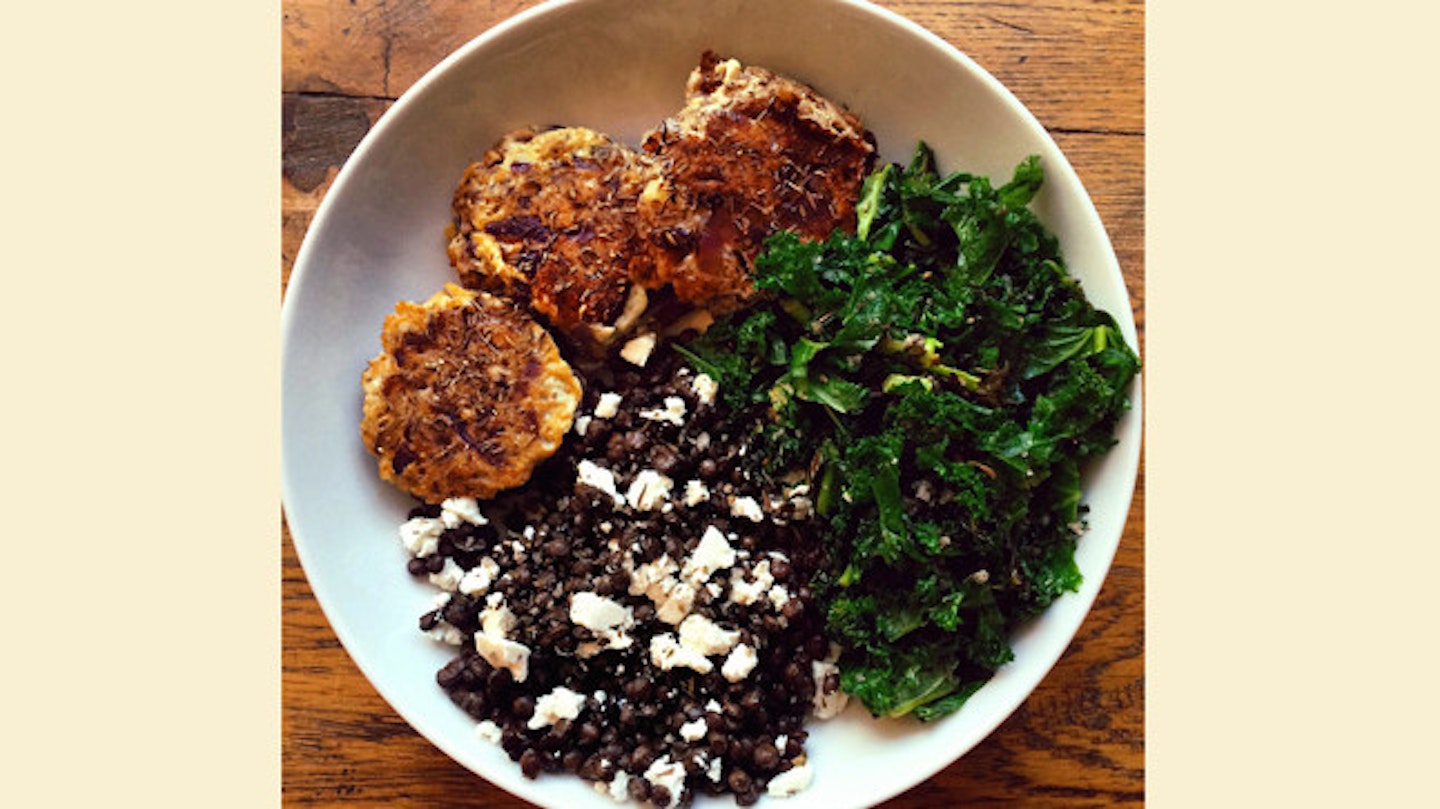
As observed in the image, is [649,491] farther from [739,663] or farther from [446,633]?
[446,633]

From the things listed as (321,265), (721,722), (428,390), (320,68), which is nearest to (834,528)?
(721,722)

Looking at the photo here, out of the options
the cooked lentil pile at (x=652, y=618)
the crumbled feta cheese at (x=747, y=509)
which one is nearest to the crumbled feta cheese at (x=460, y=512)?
the cooked lentil pile at (x=652, y=618)

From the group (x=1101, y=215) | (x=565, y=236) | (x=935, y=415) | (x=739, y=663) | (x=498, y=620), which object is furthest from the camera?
(x=1101, y=215)

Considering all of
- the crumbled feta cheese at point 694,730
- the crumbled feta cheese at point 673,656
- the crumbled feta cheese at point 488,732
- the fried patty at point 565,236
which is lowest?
the crumbled feta cheese at point 488,732

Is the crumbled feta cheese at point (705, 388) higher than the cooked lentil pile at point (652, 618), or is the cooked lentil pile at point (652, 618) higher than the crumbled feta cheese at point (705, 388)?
the crumbled feta cheese at point (705, 388)

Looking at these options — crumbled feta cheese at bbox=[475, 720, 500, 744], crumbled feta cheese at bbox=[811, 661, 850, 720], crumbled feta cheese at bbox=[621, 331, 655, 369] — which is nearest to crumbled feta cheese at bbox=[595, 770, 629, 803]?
crumbled feta cheese at bbox=[475, 720, 500, 744]

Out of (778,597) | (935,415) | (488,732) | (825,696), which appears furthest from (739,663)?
(935,415)

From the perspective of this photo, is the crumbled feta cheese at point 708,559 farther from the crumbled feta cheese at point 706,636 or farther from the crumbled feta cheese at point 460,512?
the crumbled feta cheese at point 460,512
